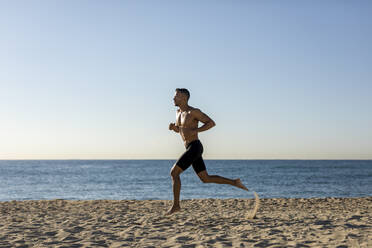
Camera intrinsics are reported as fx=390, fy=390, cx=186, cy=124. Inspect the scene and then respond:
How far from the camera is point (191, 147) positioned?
19.4 ft

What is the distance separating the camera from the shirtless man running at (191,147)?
5.86 metres

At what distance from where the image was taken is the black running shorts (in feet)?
19.2

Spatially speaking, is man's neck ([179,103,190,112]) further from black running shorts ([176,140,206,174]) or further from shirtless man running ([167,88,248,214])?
black running shorts ([176,140,206,174])

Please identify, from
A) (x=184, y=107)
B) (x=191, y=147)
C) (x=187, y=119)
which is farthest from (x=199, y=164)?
(x=184, y=107)

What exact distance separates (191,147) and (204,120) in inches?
18.1

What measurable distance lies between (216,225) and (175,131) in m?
1.58

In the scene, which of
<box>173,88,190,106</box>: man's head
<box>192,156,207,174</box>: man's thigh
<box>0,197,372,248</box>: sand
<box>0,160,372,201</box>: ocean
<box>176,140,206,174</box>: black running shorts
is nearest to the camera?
<box>0,197,372,248</box>: sand

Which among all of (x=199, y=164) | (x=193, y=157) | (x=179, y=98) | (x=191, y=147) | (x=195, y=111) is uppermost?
(x=179, y=98)

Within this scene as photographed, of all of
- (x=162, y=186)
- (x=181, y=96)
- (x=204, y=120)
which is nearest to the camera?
(x=204, y=120)

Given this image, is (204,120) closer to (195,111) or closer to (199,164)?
(195,111)

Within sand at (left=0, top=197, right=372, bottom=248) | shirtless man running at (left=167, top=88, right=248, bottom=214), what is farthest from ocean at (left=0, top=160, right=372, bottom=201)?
shirtless man running at (left=167, top=88, right=248, bottom=214)

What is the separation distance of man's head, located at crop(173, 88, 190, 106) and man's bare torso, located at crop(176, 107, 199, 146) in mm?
181

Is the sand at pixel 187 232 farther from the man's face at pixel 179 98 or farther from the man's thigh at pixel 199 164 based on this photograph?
the man's face at pixel 179 98

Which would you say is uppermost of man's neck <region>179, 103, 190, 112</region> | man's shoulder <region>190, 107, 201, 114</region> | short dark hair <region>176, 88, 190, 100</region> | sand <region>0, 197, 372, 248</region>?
short dark hair <region>176, 88, 190, 100</region>
